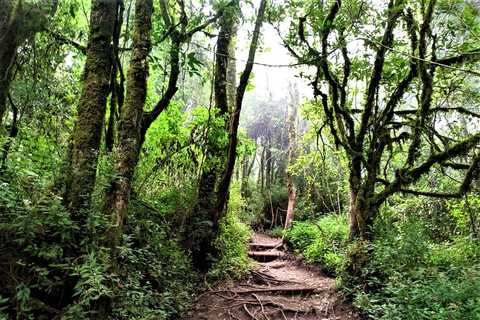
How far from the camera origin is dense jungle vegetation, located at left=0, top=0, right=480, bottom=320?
270 cm

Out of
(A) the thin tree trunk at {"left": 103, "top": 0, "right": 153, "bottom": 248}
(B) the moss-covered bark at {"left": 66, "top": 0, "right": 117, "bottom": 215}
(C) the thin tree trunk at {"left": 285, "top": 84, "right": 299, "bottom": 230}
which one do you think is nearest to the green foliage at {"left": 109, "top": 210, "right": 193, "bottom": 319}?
(A) the thin tree trunk at {"left": 103, "top": 0, "right": 153, "bottom": 248}

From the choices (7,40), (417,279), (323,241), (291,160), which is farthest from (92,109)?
(291,160)

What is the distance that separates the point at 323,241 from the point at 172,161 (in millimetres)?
5753

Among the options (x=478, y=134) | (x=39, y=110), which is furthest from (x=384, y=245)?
(x=39, y=110)

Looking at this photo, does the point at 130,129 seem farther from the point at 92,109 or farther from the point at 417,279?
the point at 417,279

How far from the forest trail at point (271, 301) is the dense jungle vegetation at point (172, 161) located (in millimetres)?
337

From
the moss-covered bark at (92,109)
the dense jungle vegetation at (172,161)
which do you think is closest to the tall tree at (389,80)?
the dense jungle vegetation at (172,161)

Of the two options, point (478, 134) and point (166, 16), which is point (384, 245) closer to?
point (478, 134)

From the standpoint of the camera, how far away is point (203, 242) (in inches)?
240

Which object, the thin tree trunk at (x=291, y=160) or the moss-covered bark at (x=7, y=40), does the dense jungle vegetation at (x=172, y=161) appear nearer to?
the moss-covered bark at (x=7, y=40)

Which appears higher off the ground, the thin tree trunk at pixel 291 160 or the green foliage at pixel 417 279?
the thin tree trunk at pixel 291 160

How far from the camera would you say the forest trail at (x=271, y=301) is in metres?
4.68

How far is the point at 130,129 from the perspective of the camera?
3721mm

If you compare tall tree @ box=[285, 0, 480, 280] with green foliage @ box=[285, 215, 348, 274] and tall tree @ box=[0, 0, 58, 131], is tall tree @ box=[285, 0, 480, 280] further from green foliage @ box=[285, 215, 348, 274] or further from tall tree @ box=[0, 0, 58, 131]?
tall tree @ box=[0, 0, 58, 131]
